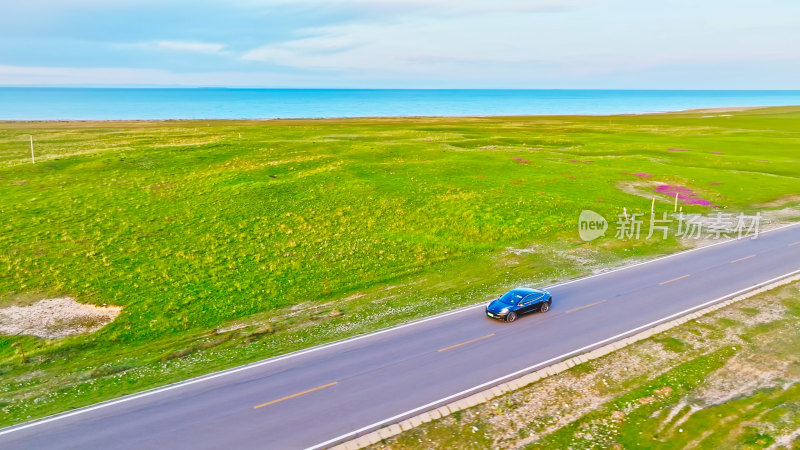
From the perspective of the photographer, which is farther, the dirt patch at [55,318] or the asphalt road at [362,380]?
the dirt patch at [55,318]

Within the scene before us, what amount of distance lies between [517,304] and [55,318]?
95.3 feet

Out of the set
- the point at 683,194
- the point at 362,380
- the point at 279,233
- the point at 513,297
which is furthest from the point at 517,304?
the point at 683,194

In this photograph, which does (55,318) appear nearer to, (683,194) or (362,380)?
(362,380)

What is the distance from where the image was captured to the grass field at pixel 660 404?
18.2 meters

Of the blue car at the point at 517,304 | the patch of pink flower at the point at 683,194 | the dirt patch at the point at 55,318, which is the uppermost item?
the patch of pink flower at the point at 683,194

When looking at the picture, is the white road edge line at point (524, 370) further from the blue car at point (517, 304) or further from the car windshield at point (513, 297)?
the car windshield at point (513, 297)

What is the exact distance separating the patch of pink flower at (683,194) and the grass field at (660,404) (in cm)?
3518

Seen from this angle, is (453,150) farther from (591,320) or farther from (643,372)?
(643,372)

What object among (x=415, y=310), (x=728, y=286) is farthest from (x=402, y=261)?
(x=728, y=286)

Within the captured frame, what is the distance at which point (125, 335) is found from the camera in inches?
1132

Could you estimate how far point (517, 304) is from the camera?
92.2 ft

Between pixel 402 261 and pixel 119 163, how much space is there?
56630 millimetres

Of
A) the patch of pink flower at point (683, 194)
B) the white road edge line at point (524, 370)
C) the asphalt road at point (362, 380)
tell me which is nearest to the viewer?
the white road edge line at point (524, 370)

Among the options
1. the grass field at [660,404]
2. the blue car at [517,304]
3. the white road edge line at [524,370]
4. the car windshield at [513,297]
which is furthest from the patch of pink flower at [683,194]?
the car windshield at [513,297]
